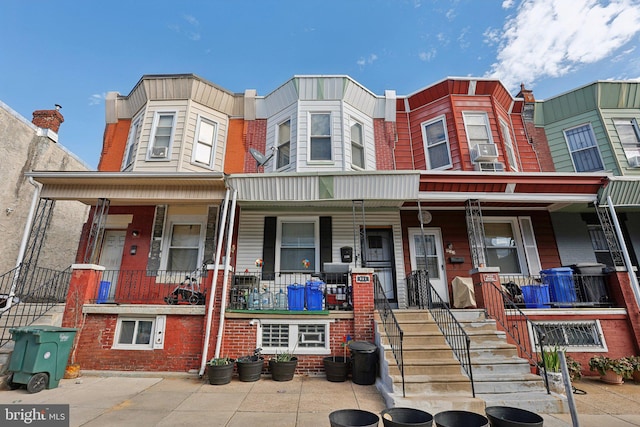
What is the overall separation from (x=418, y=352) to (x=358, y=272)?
1.91 meters

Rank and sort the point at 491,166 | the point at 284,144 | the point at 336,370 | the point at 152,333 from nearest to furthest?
1. the point at 336,370
2. the point at 152,333
3. the point at 491,166
4. the point at 284,144

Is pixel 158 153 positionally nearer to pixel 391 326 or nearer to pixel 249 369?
pixel 249 369

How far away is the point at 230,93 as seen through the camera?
10320 mm

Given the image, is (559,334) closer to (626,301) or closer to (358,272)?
(626,301)

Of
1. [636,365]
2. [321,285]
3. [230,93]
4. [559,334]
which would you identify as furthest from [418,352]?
[230,93]

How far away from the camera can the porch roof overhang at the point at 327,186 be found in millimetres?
7473

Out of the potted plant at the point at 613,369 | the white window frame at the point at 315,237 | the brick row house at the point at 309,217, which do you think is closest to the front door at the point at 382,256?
the brick row house at the point at 309,217

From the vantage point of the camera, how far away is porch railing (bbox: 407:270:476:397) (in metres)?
5.04

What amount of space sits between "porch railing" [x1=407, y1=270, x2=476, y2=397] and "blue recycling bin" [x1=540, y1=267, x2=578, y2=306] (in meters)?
2.63

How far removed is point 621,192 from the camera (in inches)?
306

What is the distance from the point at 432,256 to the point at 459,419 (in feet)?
21.5

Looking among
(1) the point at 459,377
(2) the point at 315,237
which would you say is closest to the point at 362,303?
(1) the point at 459,377

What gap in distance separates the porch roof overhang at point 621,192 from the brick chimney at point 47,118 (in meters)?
17.7

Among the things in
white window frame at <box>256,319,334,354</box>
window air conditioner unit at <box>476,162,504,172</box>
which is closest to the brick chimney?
white window frame at <box>256,319,334,354</box>
